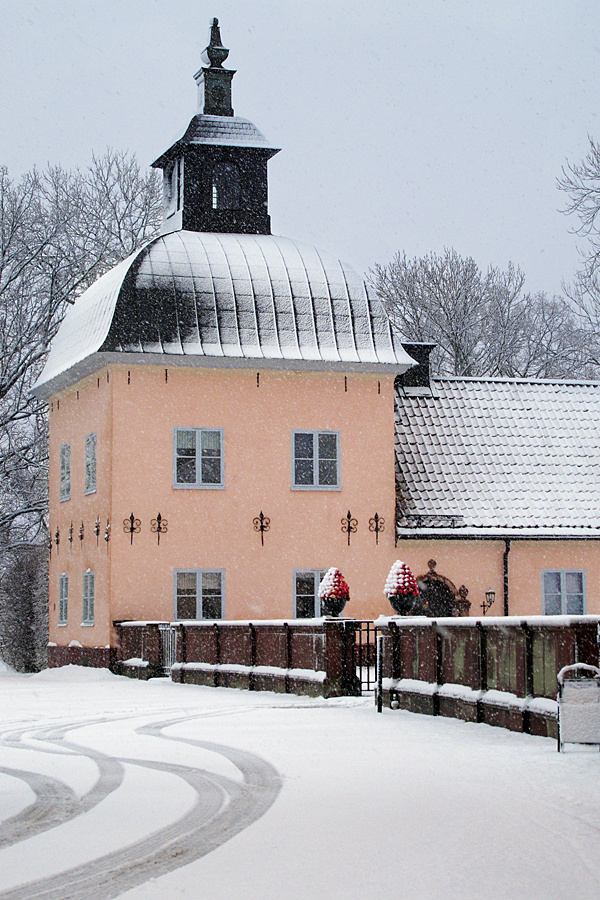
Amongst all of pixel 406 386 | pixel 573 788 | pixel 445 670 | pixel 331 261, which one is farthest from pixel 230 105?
pixel 573 788

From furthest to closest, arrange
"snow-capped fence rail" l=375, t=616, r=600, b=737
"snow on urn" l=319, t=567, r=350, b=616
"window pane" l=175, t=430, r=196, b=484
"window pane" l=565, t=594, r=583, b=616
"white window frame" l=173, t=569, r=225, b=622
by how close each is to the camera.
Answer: "window pane" l=565, t=594, r=583, b=616 → "window pane" l=175, t=430, r=196, b=484 → "white window frame" l=173, t=569, r=225, b=622 → "snow on urn" l=319, t=567, r=350, b=616 → "snow-capped fence rail" l=375, t=616, r=600, b=737

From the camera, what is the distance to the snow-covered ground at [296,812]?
7336 millimetres

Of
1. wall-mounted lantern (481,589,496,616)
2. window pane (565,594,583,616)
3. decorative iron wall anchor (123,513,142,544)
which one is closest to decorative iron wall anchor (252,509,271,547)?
decorative iron wall anchor (123,513,142,544)

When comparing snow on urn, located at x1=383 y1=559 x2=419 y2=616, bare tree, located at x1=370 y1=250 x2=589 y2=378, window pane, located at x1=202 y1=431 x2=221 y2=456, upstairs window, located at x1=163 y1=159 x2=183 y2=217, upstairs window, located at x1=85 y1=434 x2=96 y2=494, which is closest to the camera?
snow on urn, located at x1=383 y1=559 x2=419 y2=616

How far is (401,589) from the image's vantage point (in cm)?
2220

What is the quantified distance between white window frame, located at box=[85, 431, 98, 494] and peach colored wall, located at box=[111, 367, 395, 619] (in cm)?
159

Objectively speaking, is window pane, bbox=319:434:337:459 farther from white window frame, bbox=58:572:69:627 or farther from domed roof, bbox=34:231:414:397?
white window frame, bbox=58:572:69:627

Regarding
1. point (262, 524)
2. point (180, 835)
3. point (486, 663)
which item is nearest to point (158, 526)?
point (262, 524)

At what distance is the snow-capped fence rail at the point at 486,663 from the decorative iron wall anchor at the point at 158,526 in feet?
33.3

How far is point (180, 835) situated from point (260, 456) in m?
21.3

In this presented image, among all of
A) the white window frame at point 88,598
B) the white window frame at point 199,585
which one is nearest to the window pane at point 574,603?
the white window frame at point 199,585

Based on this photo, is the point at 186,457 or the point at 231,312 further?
the point at 231,312

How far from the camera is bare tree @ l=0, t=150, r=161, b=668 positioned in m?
38.4

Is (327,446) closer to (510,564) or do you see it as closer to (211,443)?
(211,443)
